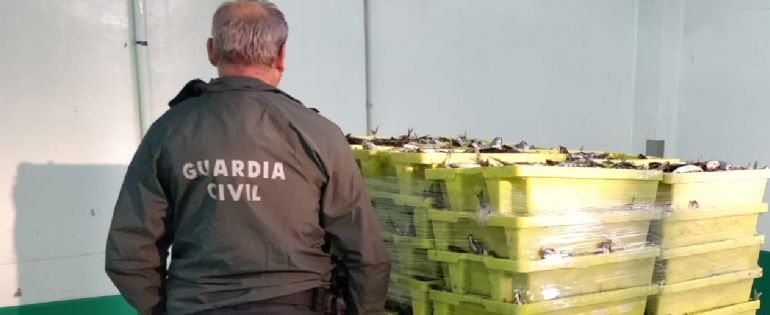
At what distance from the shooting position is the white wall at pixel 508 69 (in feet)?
11.2

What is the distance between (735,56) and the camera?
147 inches

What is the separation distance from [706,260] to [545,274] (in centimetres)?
69

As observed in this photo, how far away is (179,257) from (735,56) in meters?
3.54

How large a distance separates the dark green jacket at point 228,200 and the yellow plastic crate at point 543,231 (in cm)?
33

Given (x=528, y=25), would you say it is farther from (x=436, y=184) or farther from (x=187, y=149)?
(x=187, y=149)

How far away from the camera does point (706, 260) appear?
2.00m

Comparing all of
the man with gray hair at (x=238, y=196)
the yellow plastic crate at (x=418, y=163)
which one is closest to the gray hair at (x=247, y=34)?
the man with gray hair at (x=238, y=196)

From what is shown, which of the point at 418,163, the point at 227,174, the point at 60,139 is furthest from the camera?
the point at 60,139

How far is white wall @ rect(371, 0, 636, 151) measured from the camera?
134 inches

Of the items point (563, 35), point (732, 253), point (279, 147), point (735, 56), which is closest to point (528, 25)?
point (563, 35)

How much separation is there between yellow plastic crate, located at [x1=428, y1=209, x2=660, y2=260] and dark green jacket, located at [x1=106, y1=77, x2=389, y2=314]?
0.33 metres

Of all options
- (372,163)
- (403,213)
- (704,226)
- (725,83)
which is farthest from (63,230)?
(725,83)

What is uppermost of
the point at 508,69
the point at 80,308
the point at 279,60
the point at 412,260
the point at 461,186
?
the point at 508,69

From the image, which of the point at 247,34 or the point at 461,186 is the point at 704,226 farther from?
the point at 247,34
